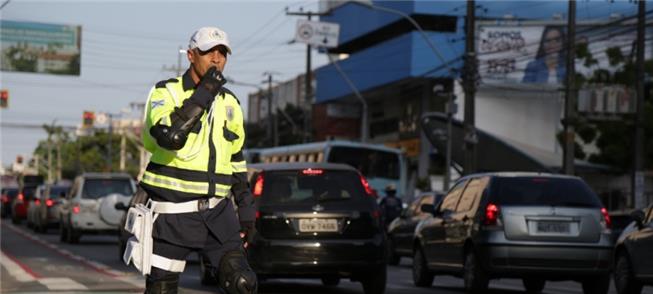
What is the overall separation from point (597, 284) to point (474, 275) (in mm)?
1468

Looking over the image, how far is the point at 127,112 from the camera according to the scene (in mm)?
129125

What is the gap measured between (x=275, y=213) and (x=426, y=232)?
4.32m

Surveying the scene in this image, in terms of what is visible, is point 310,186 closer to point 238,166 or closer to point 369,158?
point 238,166

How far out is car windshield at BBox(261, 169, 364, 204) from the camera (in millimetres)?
15500

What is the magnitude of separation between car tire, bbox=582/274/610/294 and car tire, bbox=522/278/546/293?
1.83m

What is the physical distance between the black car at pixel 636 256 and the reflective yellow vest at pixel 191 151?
953 centimetres

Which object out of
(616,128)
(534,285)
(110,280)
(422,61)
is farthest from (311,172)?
(422,61)

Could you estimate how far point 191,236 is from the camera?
686 cm

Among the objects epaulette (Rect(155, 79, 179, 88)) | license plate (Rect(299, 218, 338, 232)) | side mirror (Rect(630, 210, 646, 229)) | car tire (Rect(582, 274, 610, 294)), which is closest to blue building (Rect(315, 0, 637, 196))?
car tire (Rect(582, 274, 610, 294))

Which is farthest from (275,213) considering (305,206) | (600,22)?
(600,22)

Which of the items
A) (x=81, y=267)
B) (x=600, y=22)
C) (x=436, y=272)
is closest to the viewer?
(x=436, y=272)

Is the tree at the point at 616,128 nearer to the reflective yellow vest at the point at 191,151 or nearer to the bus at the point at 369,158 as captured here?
the bus at the point at 369,158

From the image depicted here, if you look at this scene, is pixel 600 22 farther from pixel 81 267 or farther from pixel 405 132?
pixel 81 267

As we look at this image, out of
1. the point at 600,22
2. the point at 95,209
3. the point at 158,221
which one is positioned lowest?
the point at 95,209
